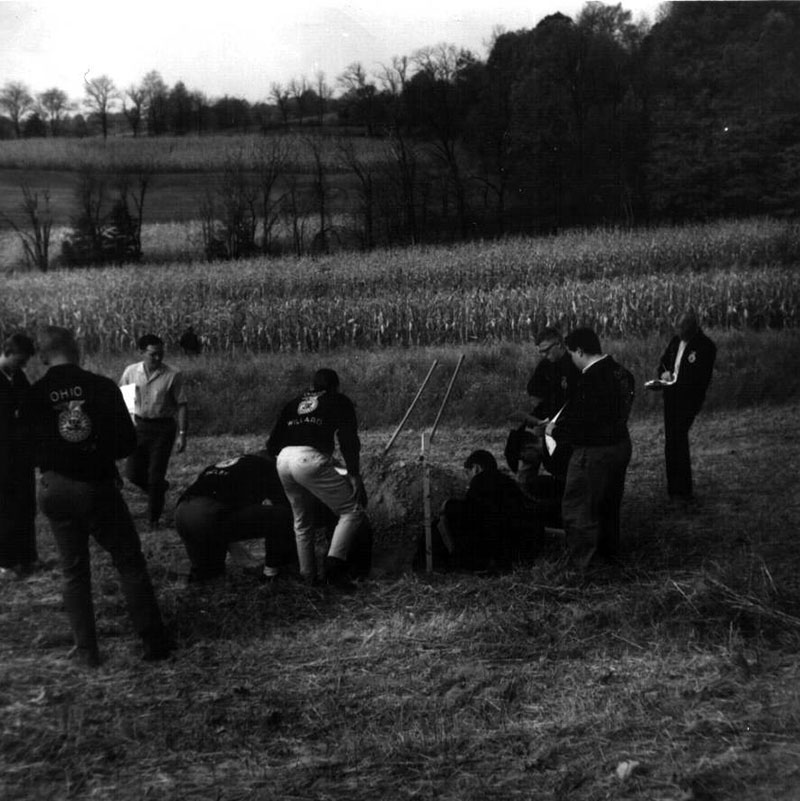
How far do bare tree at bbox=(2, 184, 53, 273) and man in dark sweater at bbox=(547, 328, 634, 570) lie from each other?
4501mm

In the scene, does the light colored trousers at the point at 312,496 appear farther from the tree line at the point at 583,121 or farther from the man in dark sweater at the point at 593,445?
the tree line at the point at 583,121

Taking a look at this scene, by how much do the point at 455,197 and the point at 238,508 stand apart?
3771mm

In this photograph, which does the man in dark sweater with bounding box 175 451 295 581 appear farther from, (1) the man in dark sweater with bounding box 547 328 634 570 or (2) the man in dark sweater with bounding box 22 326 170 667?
(1) the man in dark sweater with bounding box 547 328 634 570

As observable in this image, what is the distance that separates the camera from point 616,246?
32.1 ft

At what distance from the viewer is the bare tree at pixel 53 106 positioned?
6.96 m

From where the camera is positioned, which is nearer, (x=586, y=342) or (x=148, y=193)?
(x=586, y=342)

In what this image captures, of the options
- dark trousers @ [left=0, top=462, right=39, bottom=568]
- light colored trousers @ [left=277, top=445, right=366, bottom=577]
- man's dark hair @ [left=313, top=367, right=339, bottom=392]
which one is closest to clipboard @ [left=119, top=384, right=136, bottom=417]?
dark trousers @ [left=0, top=462, right=39, bottom=568]

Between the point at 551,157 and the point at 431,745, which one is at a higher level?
the point at 551,157

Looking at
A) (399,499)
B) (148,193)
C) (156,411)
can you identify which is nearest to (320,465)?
(399,499)

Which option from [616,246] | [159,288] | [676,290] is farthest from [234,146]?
[676,290]

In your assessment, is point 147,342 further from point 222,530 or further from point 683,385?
point 683,385

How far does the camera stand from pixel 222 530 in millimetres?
6617

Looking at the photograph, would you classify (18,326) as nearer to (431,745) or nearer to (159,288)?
(159,288)

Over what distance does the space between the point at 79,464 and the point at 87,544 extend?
441 millimetres
